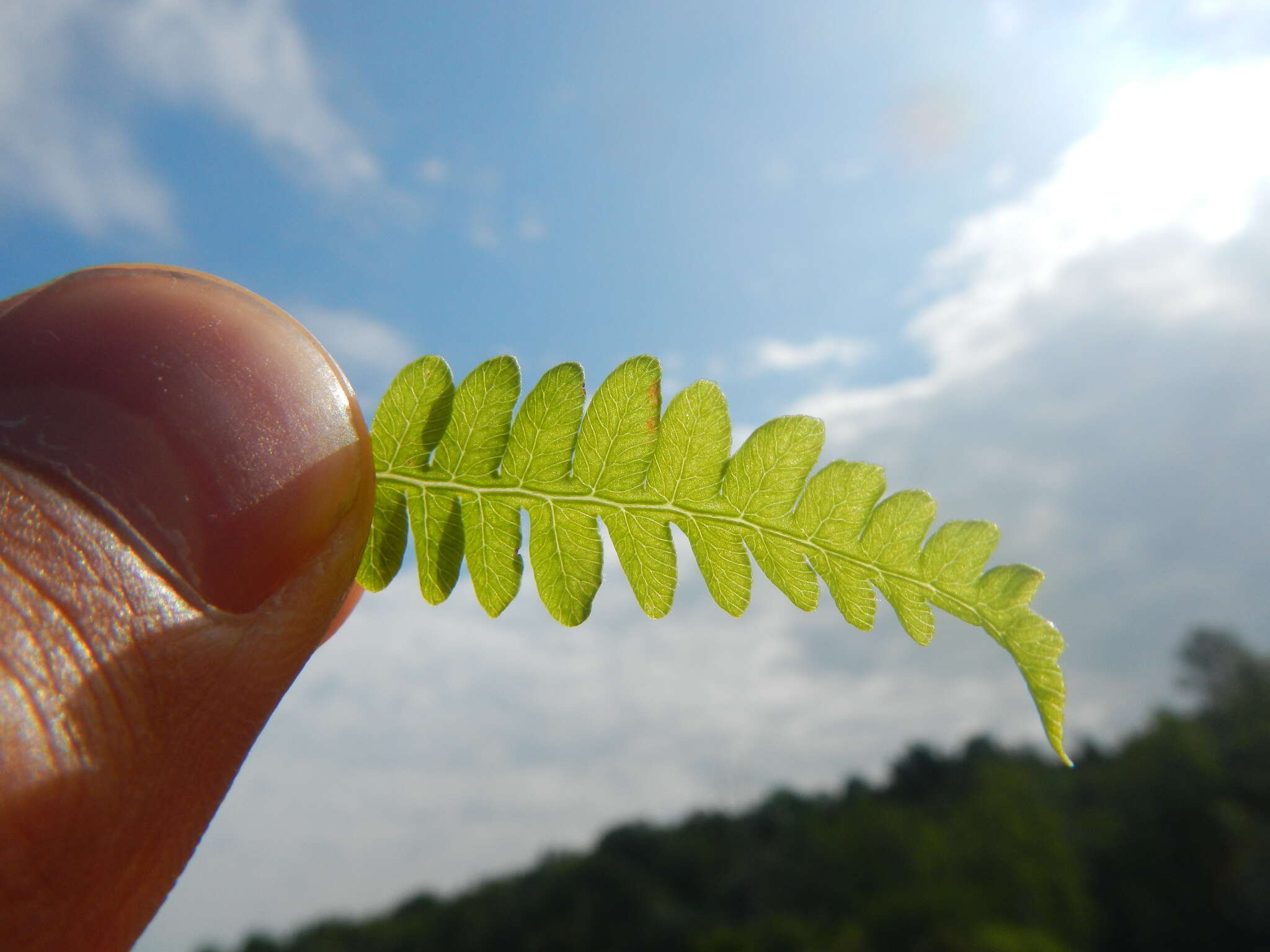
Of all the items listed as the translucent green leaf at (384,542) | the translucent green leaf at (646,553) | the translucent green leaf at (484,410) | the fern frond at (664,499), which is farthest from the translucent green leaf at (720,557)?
the translucent green leaf at (384,542)

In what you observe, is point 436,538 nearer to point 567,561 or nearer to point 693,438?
point 567,561

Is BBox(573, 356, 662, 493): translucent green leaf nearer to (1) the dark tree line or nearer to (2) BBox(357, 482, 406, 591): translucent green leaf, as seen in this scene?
(2) BBox(357, 482, 406, 591): translucent green leaf

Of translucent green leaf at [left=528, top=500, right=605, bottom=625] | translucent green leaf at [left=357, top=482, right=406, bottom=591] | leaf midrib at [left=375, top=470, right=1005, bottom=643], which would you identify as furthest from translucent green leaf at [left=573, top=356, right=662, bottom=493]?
translucent green leaf at [left=357, top=482, right=406, bottom=591]

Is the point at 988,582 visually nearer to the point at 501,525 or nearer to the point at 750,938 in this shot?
the point at 501,525

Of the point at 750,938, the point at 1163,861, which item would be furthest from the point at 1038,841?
the point at 750,938

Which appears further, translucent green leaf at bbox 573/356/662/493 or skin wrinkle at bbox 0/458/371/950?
translucent green leaf at bbox 573/356/662/493

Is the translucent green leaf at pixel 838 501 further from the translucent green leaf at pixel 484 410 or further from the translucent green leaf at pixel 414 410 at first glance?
the translucent green leaf at pixel 414 410
